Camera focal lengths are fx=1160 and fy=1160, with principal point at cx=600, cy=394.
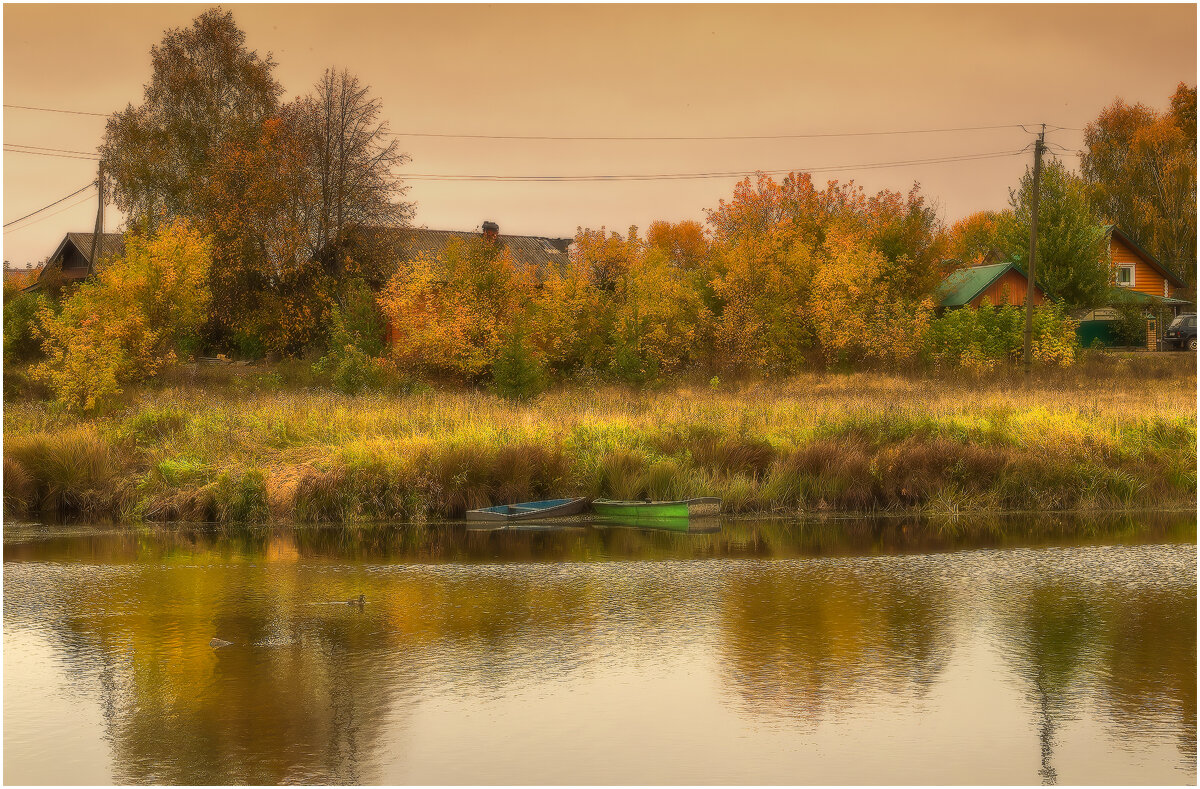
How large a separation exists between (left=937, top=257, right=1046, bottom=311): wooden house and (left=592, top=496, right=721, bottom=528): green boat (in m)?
36.1

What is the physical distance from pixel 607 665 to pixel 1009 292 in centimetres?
4985

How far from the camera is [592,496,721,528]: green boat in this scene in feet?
68.3

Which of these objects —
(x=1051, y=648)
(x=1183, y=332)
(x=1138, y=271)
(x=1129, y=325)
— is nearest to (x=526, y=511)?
(x=1051, y=648)

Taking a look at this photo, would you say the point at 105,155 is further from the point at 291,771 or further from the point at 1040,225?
the point at 291,771

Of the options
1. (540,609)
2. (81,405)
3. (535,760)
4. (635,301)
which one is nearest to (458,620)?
(540,609)

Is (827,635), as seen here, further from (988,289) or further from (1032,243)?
(988,289)

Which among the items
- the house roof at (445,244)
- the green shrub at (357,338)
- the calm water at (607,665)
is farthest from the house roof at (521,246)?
the calm water at (607,665)

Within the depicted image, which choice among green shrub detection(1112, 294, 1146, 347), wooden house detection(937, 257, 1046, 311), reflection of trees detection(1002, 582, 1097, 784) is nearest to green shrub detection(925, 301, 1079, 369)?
wooden house detection(937, 257, 1046, 311)

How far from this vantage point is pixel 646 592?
558 inches

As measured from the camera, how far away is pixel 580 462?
2286 centimetres

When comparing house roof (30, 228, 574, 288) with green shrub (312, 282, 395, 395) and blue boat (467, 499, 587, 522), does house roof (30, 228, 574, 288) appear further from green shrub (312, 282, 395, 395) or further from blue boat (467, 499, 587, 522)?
blue boat (467, 499, 587, 522)

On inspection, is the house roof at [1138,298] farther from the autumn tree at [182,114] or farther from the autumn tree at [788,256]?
the autumn tree at [182,114]

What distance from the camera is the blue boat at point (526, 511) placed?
20641 mm

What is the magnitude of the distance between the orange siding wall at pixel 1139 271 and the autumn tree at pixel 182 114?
45165mm
